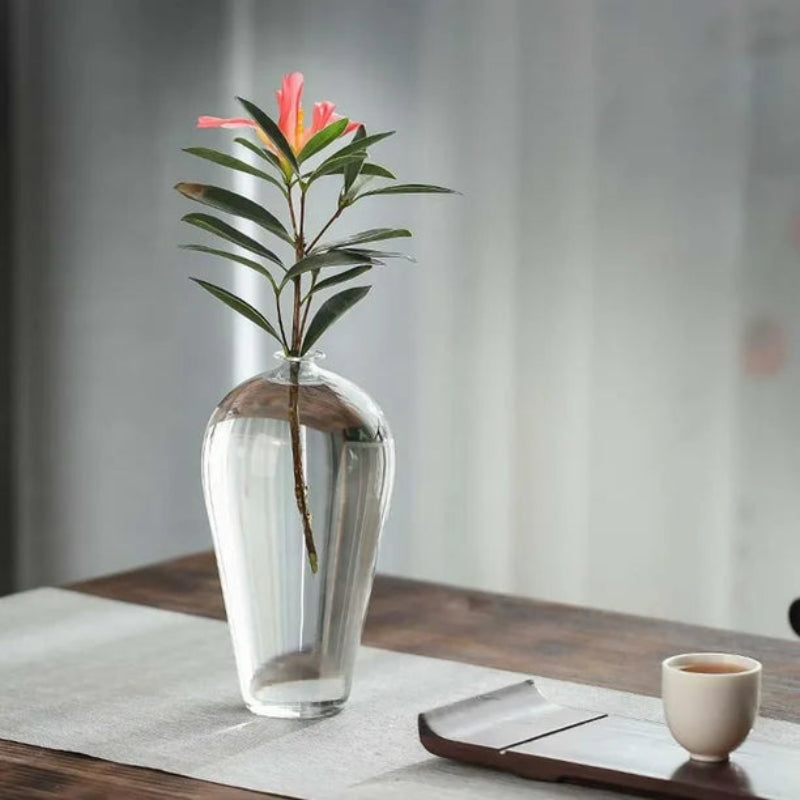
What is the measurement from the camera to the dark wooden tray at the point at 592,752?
3.30 feet

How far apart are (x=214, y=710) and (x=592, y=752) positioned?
1.14 feet

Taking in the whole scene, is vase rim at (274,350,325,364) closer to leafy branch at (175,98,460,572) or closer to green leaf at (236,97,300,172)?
leafy branch at (175,98,460,572)

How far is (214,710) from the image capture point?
1.25 m

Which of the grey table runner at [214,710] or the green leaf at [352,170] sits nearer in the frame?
the grey table runner at [214,710]

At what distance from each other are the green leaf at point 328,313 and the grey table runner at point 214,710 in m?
0.32

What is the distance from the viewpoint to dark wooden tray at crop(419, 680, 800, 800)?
1.01 meters

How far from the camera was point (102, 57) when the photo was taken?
11.2ft

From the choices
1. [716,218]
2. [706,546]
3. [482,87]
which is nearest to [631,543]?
[706,546]

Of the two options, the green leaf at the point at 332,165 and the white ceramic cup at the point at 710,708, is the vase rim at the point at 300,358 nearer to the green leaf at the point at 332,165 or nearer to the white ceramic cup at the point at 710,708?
the green leaf at the point at 332,165

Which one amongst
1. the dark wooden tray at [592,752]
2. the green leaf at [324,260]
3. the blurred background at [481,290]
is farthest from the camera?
the blurred background at [481,290]

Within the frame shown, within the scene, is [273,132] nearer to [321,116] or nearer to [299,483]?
[321,116]

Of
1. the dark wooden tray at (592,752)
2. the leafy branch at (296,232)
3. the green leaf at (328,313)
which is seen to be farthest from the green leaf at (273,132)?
the dark wooden tray at (592,752)

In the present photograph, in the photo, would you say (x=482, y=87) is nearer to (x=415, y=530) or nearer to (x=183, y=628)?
(x=415, y=530)

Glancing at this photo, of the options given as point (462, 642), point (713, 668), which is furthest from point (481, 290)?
point (713, 668)
